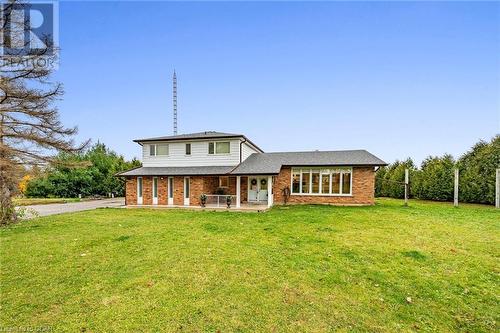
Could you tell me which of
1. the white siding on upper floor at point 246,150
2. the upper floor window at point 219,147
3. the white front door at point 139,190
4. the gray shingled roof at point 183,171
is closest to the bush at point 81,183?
the white front door at point 139,190

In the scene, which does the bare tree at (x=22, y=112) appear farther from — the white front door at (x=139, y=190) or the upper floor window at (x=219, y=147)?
the upper floor window at (x=219, y=147)

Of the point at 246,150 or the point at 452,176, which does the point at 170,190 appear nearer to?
the point at 246,150

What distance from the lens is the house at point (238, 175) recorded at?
51.8ft

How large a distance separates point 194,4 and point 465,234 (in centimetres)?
1772

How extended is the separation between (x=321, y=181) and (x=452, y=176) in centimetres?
1326

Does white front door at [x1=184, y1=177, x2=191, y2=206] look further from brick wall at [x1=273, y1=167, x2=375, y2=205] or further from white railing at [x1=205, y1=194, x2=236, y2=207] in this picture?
brick wall at [x1=273, y1=167, x2=375, y2=205]

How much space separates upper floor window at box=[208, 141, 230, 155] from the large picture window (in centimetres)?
512

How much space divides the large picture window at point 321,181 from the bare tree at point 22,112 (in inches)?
538

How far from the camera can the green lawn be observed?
355 cm

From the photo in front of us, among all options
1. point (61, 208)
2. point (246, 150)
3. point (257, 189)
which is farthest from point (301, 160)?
point (61, 208)

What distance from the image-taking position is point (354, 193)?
1584 centimetres

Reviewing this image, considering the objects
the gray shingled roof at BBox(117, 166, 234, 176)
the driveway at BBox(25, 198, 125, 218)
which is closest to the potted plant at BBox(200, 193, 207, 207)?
the gray shingled roof at BBox(117, 166, 234, 176)

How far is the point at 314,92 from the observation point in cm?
2167

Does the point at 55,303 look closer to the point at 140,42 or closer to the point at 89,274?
the point at 89,274
